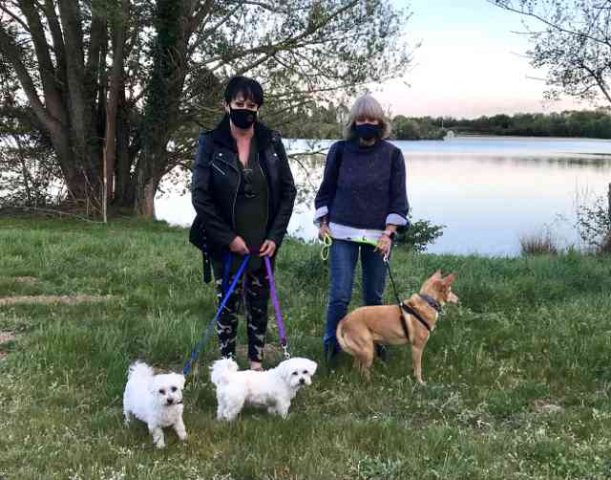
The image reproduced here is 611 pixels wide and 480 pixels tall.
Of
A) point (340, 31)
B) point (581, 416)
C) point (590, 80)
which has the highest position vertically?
point (340, 31)

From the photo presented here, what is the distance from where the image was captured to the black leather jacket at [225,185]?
4480 mm

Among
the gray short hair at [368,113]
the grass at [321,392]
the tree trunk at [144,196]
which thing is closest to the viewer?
the grass at [321,392]

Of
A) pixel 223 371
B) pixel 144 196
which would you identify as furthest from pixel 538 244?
pixel 223 371

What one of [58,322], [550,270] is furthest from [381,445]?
[550,270]

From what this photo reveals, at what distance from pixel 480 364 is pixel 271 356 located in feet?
5.57

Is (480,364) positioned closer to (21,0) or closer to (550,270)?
(550,270)

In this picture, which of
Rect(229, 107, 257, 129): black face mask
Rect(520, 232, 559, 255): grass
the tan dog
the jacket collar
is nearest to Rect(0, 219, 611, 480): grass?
the tan dog

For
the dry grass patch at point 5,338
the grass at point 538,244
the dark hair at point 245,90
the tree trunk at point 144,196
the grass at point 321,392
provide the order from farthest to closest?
1. the tree trunk at point 144,196
2. the grass at point 538,244
3. the dry grass patch at point 5,338
4. the dark hair at point 245,90
5. the grass at point 321,392

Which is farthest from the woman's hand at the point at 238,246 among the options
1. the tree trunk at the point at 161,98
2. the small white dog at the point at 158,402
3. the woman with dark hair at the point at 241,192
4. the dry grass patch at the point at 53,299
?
the tree trunk at the point at 161,98

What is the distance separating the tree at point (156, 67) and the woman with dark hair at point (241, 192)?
11.8 meters

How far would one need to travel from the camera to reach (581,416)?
4.36m

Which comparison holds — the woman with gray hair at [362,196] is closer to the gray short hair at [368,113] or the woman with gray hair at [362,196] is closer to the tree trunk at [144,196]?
the gray short hair at [368,113]

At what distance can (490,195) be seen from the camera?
25.5 metres

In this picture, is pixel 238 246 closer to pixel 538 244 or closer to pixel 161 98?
pixel 538 244
